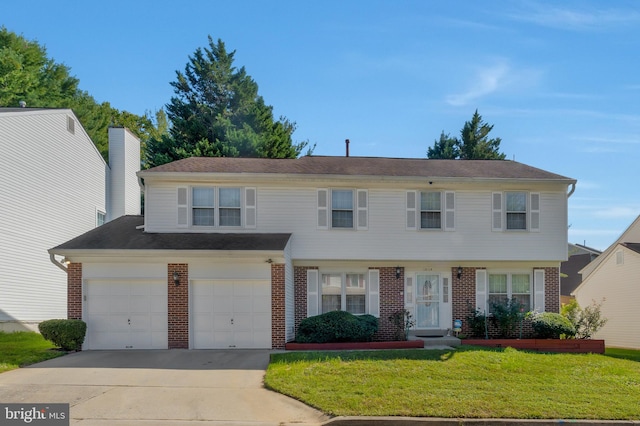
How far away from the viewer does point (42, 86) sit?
3706 centimetres

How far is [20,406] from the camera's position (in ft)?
30.5

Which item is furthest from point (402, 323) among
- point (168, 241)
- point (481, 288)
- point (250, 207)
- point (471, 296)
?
point (168, 241)

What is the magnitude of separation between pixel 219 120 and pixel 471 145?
21280 millimetres

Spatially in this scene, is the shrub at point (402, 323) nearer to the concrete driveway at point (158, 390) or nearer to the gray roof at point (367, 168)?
the gray roof at point (367, 168)

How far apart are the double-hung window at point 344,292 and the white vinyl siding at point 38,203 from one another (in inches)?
447

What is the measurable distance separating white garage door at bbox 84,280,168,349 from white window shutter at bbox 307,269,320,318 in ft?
15.2

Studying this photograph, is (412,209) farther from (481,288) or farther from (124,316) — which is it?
(124,316)

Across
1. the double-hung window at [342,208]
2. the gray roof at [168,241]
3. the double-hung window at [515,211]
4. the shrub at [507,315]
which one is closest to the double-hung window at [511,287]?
the shrub at [507,315]

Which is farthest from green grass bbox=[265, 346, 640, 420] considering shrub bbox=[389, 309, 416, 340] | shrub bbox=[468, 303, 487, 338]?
shrub bbox=[468, 303, 487, 338]

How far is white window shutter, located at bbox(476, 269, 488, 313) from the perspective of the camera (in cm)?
1881

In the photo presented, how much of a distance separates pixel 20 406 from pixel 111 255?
714cm

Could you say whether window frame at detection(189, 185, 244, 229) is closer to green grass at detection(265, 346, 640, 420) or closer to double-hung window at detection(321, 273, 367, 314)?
double-hung window at detection(321, 273, 367, 314)

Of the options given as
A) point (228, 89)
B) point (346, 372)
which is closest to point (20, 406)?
point (346, 372)

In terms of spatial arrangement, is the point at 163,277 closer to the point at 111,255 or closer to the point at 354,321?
the point at 111,255
